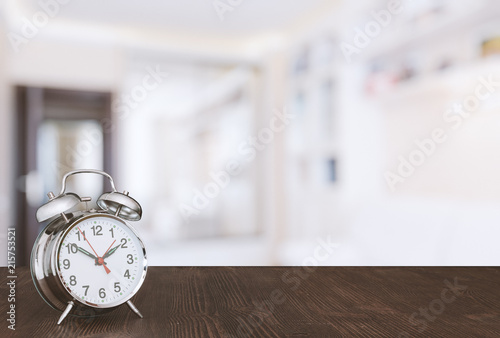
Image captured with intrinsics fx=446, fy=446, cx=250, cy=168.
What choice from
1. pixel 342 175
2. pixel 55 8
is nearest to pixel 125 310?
pixel 342 175

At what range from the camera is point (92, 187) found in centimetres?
455

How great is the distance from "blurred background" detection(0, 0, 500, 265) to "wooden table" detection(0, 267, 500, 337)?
1.60 metres

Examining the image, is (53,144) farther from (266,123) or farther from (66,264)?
(66,264)

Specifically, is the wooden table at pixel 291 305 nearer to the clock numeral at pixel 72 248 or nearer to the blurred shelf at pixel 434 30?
the clock numeral at pixel 72 248

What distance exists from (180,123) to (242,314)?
4158 mm

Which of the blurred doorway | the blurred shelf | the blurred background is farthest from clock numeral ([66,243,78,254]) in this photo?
the blurred doorway

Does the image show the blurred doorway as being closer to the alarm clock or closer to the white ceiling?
the white ceiling

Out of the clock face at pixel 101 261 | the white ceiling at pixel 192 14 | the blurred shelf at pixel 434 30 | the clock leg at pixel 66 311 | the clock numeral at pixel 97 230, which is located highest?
the white ceiling at pixel 192 14

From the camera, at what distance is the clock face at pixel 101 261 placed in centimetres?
65

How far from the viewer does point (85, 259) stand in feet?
2.16

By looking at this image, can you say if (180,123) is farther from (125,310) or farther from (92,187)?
(125,310)

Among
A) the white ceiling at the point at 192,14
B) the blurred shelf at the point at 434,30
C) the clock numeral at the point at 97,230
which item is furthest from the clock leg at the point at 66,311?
the white ceiling at the point at 192,14

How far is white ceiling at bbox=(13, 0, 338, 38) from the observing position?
3904 millimetres

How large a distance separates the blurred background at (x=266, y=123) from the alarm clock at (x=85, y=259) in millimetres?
2038
